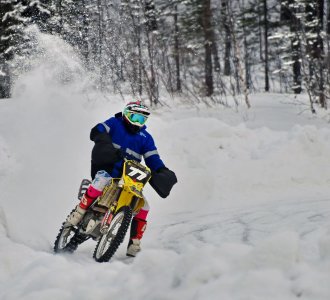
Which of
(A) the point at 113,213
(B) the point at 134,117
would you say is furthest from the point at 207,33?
(A) the point at 113,213

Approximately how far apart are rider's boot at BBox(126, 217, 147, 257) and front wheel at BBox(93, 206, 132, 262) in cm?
47

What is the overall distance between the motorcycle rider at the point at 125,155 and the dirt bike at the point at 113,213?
0.36ft

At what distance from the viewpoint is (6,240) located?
5414mm

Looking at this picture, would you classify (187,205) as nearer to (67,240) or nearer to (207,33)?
(67,240)

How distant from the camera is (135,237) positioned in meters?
6.09

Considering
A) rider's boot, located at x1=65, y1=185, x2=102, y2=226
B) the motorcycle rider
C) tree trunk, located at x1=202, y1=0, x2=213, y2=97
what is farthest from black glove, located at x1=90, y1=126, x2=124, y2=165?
tree trunk, located at x1=202, y1=0, x2=213, y2=97

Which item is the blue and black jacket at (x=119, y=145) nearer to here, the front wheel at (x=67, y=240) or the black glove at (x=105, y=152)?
the black glove at (x=105, y=152)

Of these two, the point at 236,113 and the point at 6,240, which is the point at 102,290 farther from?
the point at 236,113

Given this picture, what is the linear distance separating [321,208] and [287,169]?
108 inches

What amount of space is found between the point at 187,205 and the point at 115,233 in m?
3.39

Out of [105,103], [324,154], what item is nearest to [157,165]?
[324,154]

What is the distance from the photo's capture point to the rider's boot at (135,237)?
237 inches

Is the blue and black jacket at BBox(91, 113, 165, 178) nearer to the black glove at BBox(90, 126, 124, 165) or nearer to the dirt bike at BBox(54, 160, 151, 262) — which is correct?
the black glove at BBox(90, 126, 124, 165)

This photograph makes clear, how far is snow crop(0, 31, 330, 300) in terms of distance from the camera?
3.03 metres
